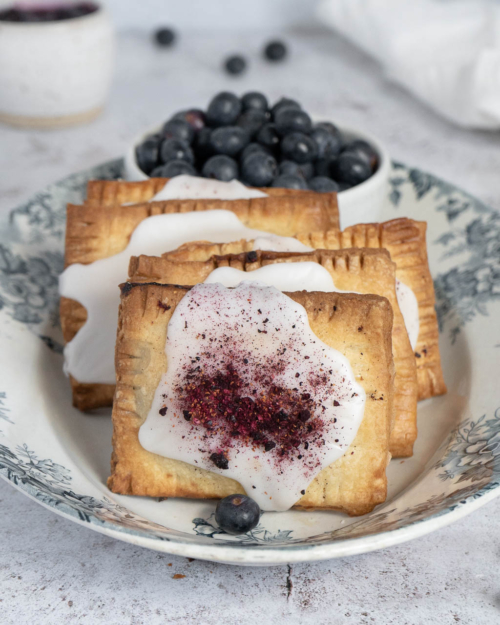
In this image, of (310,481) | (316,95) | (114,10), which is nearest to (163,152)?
(310,481)

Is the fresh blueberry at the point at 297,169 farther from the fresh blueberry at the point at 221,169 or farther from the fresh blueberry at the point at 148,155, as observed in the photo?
the fresh blueberry at the point at 148,155

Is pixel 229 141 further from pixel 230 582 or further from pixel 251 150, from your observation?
pixel 230 582

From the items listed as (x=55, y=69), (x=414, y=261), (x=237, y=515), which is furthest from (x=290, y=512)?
(x=55, y=69)

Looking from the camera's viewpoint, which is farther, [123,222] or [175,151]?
[175,151]

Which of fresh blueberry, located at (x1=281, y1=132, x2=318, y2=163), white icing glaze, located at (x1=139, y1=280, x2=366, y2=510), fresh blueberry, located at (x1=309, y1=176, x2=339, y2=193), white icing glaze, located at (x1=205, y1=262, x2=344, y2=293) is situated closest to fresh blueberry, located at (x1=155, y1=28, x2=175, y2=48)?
fresh blueberry, located at (x1=281, y1=132, x2=318, y2=163)

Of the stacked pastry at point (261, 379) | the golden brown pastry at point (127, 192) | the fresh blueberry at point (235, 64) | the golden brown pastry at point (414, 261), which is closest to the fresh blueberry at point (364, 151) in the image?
the golden brown pastry at point (127, 192)
